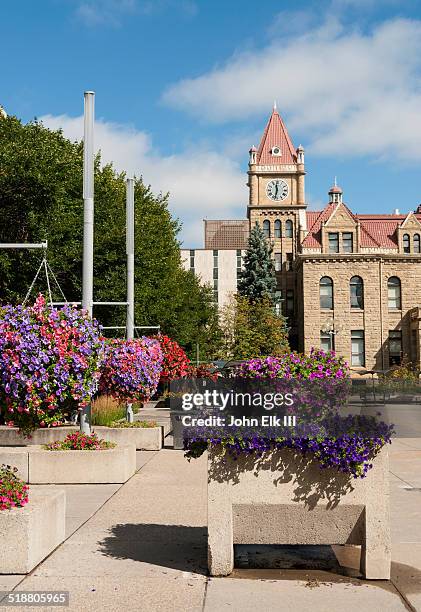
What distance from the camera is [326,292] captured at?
2724 inches

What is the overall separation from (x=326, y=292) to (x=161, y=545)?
6220 centimetres

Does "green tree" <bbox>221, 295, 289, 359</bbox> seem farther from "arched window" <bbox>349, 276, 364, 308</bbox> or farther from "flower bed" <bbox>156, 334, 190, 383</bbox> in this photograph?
"flower bed" <bbox>156, 334, 190, 383</bbox>

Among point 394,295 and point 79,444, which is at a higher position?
point 394,295

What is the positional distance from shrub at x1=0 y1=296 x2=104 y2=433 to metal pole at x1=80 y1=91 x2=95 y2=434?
4056 millimetres

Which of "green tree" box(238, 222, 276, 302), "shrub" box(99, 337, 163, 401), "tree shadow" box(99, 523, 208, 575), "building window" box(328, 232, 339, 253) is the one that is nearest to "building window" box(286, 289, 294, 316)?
"building window" box(328, 232, 339, 253)

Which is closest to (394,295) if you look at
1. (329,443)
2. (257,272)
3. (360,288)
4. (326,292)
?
(360,288)

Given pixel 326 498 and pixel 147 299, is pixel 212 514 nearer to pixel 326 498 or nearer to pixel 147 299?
pixel 326 498

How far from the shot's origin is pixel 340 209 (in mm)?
70188

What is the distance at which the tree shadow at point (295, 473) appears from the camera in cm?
691

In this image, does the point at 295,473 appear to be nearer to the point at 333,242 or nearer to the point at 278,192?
the point at 333,242

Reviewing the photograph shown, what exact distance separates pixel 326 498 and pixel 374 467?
1.74 ft

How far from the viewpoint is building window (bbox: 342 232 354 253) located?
69562 millimetres

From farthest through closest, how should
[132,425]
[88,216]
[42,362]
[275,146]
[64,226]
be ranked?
[275,146] → [64,226] → [132,425] → [88,216] → [42,362]

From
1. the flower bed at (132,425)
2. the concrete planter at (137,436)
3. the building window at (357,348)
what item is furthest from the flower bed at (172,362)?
the building window at (357,348)
